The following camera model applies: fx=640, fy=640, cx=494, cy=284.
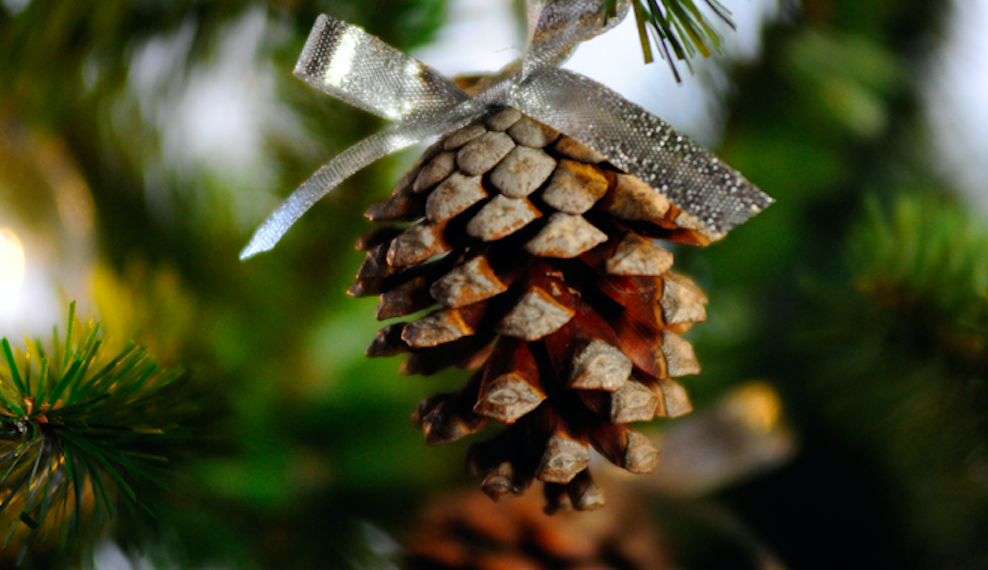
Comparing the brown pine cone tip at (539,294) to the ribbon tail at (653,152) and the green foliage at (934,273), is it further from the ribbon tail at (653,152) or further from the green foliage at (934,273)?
the green foliage at (934,273)

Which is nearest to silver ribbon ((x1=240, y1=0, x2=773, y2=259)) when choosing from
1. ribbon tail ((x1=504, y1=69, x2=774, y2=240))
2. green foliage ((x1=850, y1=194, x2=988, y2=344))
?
ribbon tail ((x1=504, y1=69, x2=774, y2=240))

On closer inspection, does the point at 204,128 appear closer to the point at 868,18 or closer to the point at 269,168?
the point at 269,168

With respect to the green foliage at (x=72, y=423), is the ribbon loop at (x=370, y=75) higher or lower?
higher

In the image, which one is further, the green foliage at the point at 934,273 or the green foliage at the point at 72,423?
the green foliage at the point at 934,273

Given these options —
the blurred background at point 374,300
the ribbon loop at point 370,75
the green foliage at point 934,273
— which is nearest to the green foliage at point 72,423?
the blurred background at point 374,300

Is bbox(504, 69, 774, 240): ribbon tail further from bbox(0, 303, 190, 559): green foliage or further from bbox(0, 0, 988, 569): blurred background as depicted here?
bbox(0, 303, 190, 559): green foliage

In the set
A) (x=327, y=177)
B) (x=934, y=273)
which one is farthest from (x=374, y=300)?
(x=934, y=273)
